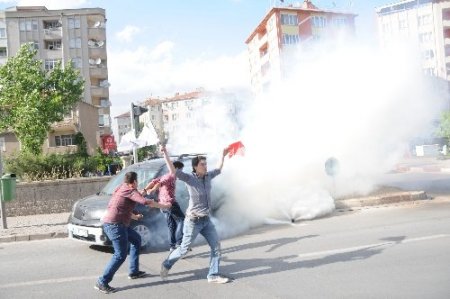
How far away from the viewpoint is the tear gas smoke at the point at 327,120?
38.5 feet

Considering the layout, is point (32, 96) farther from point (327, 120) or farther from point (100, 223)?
point (100, 223)

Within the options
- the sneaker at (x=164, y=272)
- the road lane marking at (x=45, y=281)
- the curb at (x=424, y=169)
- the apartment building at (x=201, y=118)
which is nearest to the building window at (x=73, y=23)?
the curb at (x=424, y=169)

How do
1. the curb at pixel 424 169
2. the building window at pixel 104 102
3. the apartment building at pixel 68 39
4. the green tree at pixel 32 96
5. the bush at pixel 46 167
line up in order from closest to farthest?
the bush at pixel 46 167 → the curb at pixel 424 169 → the green tree at pixel 32 96 → the apartment building at pixel 68 39 → the building window at pixel 104 102

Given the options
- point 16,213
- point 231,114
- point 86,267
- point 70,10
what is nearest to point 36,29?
point 70,10

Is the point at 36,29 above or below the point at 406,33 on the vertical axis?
above

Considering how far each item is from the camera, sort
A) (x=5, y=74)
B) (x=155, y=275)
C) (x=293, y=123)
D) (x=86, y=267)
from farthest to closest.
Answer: (x=5, y=74)
(x=293, y=123)
(x=86, y=267)
(x=155, y=275)

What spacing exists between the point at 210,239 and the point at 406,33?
431 inches

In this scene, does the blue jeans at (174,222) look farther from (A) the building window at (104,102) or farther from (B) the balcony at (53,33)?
(B) the balcony at (53,33)

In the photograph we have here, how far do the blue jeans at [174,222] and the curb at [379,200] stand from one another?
5.48 metres

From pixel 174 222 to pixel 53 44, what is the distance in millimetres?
53773

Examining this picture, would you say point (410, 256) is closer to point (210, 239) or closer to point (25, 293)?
point (210, 239)

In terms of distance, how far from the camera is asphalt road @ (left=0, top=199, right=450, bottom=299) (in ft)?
18.4

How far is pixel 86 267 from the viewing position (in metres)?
7.49

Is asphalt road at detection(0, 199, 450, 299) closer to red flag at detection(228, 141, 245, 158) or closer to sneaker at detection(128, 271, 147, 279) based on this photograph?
sneaker at detection(128, 271, 147, 279)
